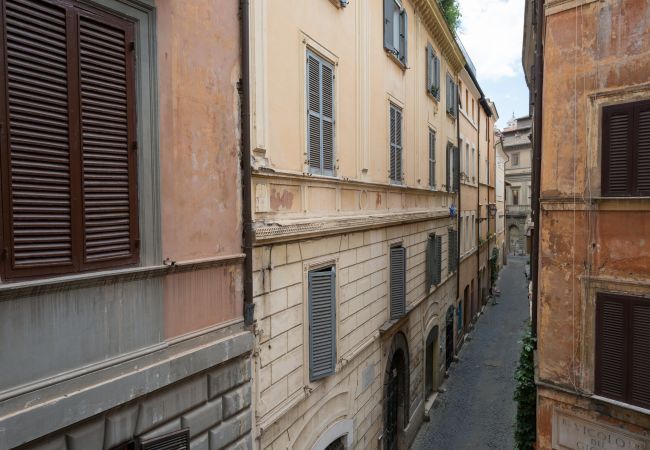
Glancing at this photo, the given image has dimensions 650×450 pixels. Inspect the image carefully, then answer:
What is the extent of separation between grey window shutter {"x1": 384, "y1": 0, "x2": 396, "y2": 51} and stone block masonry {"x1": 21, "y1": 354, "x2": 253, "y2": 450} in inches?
298

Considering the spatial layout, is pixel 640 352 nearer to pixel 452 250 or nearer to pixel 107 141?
pixel 107 141

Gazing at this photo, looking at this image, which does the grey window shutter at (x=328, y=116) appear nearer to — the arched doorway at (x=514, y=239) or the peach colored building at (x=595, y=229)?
the peach colored building at (x=595, y=229)

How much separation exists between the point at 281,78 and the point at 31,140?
11.6 feet

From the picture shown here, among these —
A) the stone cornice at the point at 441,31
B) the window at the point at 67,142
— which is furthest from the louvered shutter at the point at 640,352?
the stone cornice at the point at 441,31

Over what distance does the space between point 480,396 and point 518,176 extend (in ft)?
123

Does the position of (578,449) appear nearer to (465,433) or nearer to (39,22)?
(465,433)

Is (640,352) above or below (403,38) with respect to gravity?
below

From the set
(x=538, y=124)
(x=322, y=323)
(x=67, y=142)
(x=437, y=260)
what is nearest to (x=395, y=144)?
(x=538, y=124)

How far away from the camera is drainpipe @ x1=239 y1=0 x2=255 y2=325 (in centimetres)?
537

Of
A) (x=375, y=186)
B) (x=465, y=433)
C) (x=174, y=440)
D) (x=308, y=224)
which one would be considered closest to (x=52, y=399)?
(x=174, y=440)

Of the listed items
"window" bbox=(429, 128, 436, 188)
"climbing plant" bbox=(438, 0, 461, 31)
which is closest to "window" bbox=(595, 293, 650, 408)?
"window" bbox=(429, 128, 436, 188)

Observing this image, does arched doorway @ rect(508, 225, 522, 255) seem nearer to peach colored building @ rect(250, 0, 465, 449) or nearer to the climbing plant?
the climbing plant

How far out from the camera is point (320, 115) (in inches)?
283

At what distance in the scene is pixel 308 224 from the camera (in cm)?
666
